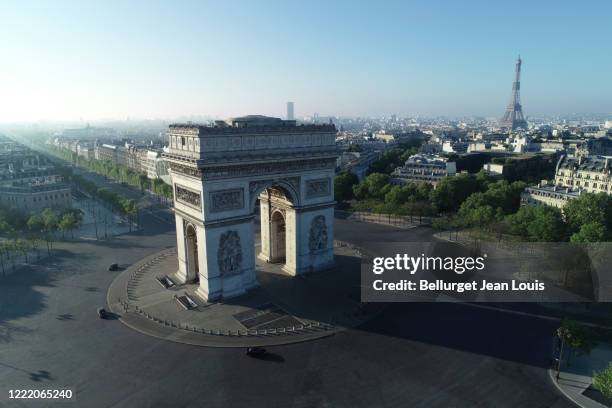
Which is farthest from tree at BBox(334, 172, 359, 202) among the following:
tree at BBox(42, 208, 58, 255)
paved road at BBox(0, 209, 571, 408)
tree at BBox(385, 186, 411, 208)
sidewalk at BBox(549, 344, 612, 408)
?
sidewalk at BBox(549, 344, 612, 408)

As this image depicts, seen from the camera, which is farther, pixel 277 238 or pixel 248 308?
pixel 277 238

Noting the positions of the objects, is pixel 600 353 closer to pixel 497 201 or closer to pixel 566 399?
pixel 566 399

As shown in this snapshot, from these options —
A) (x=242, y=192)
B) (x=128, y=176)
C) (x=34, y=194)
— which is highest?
(x=242, y=192)

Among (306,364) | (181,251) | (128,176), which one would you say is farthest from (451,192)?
(128,176)

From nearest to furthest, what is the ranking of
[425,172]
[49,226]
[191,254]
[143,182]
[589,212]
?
[191,254] < [589,212] < [49,226] < [425,172] < [143,182]

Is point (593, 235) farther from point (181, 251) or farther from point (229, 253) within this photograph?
point (181, 251)

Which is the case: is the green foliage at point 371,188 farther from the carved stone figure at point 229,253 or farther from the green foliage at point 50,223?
the green foliage at point 50,223
